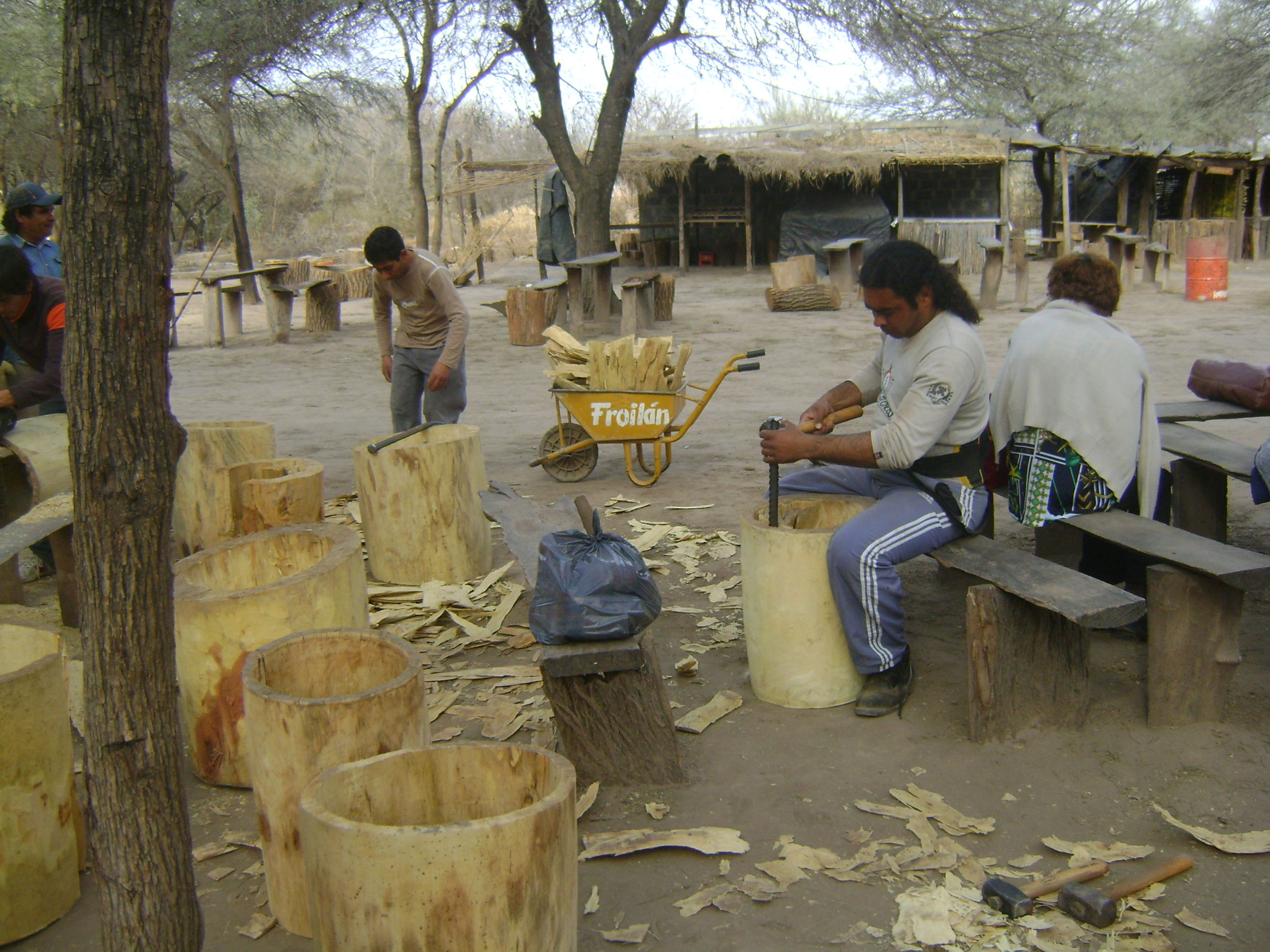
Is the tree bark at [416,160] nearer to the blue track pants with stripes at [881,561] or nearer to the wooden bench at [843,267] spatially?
the wooden bench at [843,267]

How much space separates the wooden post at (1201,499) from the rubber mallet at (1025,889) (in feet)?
8.37

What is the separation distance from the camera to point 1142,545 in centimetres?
376

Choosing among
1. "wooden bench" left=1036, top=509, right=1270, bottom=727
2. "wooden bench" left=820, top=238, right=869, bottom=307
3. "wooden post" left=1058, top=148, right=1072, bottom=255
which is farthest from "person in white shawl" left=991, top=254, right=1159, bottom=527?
"wooden post" left=1058, top=148, right=1072, bottom=255

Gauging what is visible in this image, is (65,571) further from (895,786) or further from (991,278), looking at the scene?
(991,278)

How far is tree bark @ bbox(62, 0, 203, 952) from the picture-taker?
6.21 feet

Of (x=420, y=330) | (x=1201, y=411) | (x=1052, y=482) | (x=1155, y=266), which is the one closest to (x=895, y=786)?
(x=1052, y=482)

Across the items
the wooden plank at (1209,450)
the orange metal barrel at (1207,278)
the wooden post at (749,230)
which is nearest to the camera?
the wooden plank at (1209,450)

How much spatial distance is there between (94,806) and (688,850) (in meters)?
1.68

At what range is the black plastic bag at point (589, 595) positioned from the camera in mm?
3312

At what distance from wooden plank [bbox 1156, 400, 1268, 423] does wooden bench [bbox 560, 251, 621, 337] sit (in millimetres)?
10281

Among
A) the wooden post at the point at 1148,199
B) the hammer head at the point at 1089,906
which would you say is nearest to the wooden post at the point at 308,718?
the hammer head at the point at 1089,906

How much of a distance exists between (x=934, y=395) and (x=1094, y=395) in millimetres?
758

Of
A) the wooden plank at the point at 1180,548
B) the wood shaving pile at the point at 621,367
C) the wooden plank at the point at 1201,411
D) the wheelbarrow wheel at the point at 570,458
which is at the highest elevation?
the wood shaving pile at the point at 621,367

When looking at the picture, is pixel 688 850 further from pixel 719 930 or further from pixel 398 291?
pixel 398 291
